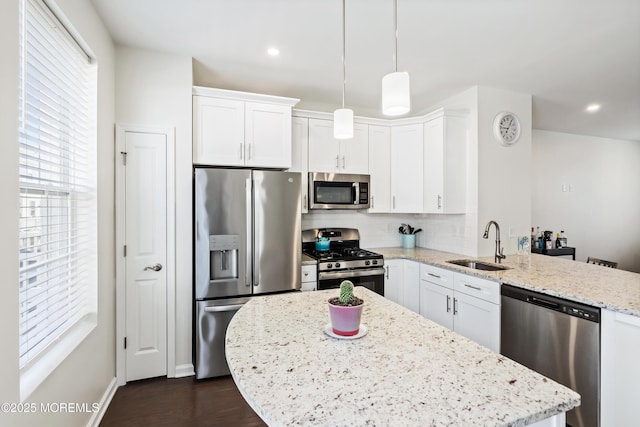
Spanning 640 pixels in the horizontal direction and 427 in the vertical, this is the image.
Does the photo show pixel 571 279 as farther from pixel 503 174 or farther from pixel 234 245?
pixel 234 245

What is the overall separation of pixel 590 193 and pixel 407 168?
4124mm

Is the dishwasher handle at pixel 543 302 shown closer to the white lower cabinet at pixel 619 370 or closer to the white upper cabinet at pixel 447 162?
the white lower cabinet at pixel 619 370

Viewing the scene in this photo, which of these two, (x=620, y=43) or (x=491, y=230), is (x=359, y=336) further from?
(x=620, y=43)

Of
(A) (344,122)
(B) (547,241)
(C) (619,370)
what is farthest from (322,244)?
(B) (547,241)

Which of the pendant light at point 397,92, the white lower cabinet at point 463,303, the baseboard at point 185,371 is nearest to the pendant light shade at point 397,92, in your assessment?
the pendant light at point 397,92

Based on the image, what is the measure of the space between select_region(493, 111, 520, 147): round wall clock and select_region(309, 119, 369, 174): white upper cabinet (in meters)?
1.40

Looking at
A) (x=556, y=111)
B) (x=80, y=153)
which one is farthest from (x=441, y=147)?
(x=80, y=153)

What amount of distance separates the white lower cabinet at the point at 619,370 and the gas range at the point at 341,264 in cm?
184

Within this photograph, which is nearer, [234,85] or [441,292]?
[441,292]

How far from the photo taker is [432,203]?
348 centimetres

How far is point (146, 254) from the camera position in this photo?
2609 millimetres

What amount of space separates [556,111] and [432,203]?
7.74 ft

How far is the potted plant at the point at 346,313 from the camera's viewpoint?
1.30 meters

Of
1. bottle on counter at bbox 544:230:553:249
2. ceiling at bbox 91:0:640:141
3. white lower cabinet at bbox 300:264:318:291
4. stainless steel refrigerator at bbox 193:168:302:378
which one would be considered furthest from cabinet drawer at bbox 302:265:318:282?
bottle on counter at bbox 544:230:553:249
